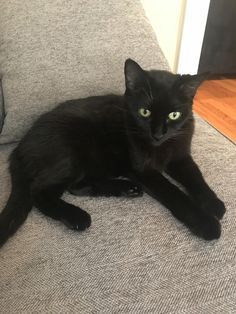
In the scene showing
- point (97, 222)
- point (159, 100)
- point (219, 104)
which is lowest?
point (219, 104)

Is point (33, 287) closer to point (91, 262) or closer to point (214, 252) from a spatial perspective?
point (91, 262)


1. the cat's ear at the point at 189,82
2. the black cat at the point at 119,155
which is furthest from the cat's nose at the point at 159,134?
the cat's ear at the point at 189,82

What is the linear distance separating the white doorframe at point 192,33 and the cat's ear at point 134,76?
1038 millimetres

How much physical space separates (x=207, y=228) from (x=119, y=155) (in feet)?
1.17

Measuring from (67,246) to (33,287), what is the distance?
4.8 inches

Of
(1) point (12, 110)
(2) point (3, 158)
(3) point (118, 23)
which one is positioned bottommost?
(2) point (3, 158)

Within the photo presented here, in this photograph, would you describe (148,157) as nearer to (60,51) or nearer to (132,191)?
(132,191)

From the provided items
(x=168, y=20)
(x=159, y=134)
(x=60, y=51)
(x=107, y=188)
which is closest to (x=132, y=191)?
(x=107, y=188)

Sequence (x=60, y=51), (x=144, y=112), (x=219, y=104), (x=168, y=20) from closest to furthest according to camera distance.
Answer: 1. (x=144, y=112)
2. (x=60, y=51)
3. (x=168, y=20)
4. (x=219, y=104)

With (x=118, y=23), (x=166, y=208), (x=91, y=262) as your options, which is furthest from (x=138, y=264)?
(x=118, y=23)

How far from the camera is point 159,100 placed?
3.05ft

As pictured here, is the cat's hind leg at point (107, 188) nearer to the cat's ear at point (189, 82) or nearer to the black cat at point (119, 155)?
the black cat at point (119, 155)

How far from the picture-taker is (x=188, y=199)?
888mm

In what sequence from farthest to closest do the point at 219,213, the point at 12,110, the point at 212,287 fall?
1. the point at 12,110
2. the point at 219,213
3. the point at 212,287
